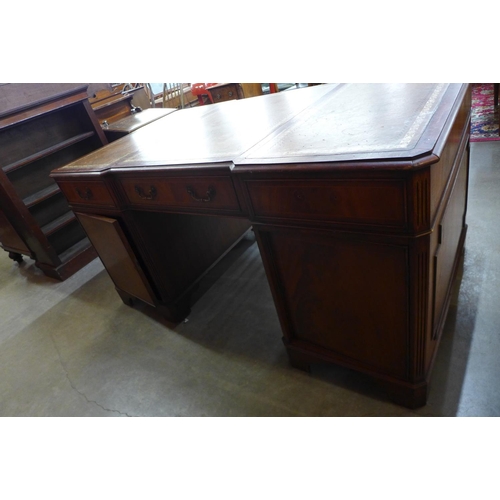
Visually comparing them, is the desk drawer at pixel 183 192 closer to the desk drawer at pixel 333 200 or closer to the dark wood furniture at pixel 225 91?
the desk drawer at pixel 333 200

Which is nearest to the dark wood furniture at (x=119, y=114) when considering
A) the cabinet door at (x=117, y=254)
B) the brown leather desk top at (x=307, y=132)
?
the brown leather desk top at (x=307, y=132)

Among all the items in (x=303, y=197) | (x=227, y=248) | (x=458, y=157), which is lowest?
(x=227, y=248)

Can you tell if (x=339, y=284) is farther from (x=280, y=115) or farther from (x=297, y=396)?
(x=280, y=115)

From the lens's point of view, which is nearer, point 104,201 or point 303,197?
point 303,197

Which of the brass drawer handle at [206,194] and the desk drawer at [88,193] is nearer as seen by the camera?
the brass drawer handle at [206,194]

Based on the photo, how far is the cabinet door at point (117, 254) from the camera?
→ 1.46 m

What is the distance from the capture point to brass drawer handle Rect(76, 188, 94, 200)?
1425mm

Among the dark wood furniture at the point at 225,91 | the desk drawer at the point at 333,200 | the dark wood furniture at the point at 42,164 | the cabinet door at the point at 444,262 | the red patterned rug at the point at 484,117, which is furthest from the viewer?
the dark wood furniture at the point at 225,91

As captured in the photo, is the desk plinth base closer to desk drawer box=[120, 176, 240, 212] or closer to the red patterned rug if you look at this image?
desk drawer box=[120, 176, 240, 212]

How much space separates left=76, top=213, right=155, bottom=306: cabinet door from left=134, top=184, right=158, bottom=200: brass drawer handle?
21 centimetres
